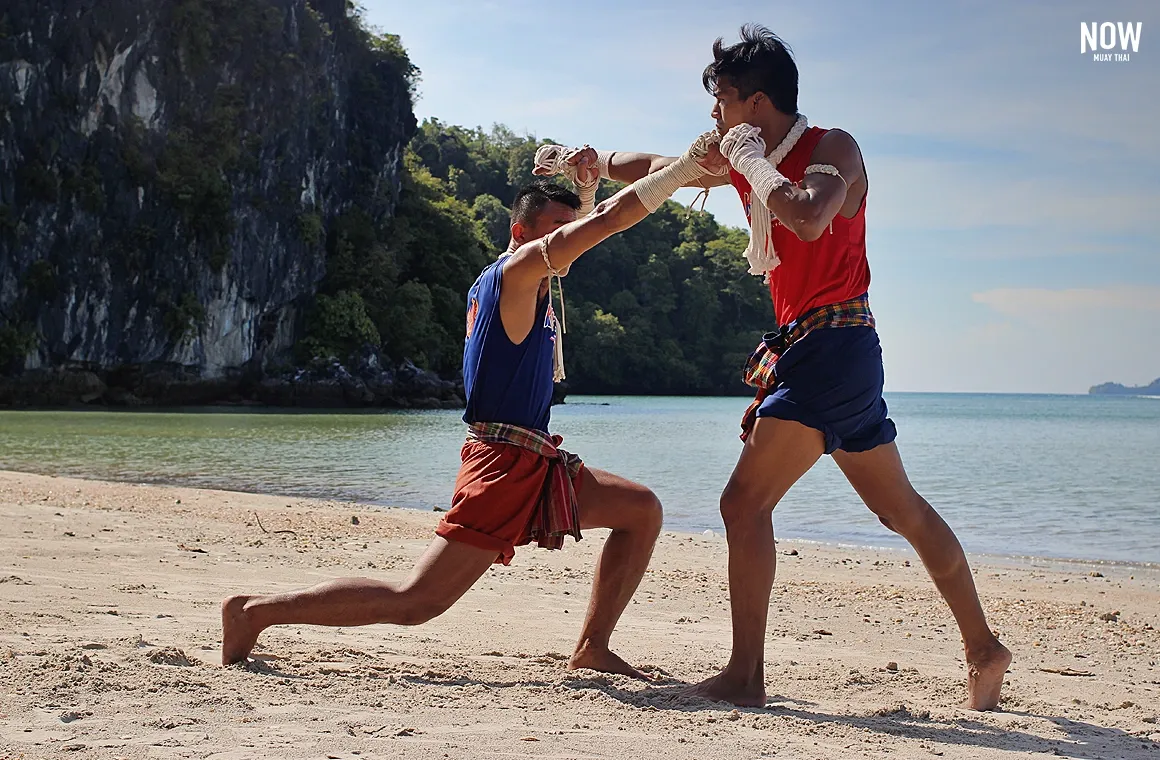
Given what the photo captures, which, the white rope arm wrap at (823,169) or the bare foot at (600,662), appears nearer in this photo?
the white rope arm wrap at (823,169)

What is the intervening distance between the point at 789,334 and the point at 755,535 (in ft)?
2.10

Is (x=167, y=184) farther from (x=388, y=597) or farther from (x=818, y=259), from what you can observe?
(x=818, y=259)

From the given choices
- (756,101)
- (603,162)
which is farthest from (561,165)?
(756,101)

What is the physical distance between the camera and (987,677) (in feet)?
12.1

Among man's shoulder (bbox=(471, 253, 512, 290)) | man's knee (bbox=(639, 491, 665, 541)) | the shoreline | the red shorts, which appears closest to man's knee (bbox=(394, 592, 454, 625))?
the red shorts

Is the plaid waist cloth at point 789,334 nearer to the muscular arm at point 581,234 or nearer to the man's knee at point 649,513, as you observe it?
the man's knee at point 649,513

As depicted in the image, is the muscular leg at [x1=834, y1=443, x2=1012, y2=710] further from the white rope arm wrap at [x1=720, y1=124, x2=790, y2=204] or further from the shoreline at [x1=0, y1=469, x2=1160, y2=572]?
the shoreline at [x1=0, y1=469, x2=1160, y2=572]

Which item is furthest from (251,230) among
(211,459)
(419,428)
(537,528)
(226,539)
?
(537,528)

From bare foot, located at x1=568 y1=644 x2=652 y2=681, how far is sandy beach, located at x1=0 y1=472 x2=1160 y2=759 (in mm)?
74

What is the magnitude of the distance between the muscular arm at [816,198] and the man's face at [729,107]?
0.30m

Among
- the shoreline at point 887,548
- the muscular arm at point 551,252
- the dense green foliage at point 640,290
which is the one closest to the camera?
the muscular arm at point 551,252

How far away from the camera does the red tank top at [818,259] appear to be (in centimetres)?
356

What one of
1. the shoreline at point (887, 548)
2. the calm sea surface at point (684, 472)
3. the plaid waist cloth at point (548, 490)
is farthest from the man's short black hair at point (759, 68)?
the calm sea surface at point (684, 472)

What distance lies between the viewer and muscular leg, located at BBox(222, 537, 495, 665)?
3.54 m
